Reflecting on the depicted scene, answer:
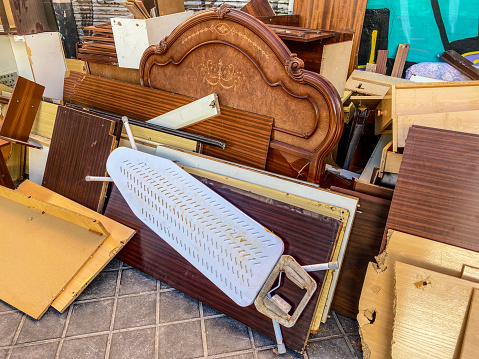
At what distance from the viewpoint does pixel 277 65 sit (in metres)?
1.70

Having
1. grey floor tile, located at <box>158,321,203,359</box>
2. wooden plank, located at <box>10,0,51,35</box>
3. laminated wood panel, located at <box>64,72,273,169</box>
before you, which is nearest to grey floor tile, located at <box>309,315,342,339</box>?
grey floor tile, located at <box>158,321,203,359</box>

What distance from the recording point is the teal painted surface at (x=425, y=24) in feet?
8.25

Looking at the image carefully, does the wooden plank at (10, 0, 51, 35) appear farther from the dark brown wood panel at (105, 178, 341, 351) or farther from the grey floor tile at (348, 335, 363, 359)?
the grey floor tile at (348, 335, 363, 359)

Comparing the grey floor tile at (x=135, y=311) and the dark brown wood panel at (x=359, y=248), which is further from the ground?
the dark brown wood panel at (x=359, y=248)

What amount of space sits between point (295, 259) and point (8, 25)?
10.7 feet

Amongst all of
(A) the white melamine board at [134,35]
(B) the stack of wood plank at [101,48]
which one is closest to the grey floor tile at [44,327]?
(A) the white melamine board at [134,35]

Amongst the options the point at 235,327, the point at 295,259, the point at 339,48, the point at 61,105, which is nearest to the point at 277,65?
the point at 339,48

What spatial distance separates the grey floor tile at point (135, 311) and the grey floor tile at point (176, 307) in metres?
0.05

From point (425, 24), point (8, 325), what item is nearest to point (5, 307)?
point (8, 325)

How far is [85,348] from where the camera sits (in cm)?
149

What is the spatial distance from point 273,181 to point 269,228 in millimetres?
251

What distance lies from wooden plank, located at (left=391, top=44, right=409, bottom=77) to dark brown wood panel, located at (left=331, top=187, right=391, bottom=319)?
175 cm

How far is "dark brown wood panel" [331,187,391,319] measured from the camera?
1535 mm

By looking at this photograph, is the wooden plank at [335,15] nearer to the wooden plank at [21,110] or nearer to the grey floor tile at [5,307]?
the wooden plank at [21,110]
